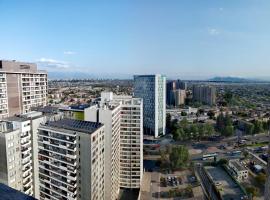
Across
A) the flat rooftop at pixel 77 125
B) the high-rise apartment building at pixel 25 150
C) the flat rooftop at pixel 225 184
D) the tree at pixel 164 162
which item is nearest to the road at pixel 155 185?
the tree at pixel 164 162

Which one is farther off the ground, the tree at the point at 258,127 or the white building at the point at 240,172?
the tree at the point at 258,127

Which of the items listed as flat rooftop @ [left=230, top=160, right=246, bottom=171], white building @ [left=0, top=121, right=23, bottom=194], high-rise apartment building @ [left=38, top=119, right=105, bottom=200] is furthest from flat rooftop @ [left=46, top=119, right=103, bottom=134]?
flat rooftop @ [left=230, top=160, right=246, bottom=171]

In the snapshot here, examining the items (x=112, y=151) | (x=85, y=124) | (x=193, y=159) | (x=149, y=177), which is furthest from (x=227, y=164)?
(x=85, y=124)

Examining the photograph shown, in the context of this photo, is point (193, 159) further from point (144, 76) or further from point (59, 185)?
point (59, 185)

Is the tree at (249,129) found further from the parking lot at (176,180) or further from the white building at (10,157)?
the white building at (10,157)

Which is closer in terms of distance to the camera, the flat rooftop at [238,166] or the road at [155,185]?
the road at [155,185]

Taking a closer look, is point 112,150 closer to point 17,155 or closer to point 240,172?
point 17,155

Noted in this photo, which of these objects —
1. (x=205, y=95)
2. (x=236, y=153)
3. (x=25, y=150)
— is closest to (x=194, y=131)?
(x=236, y=153)
